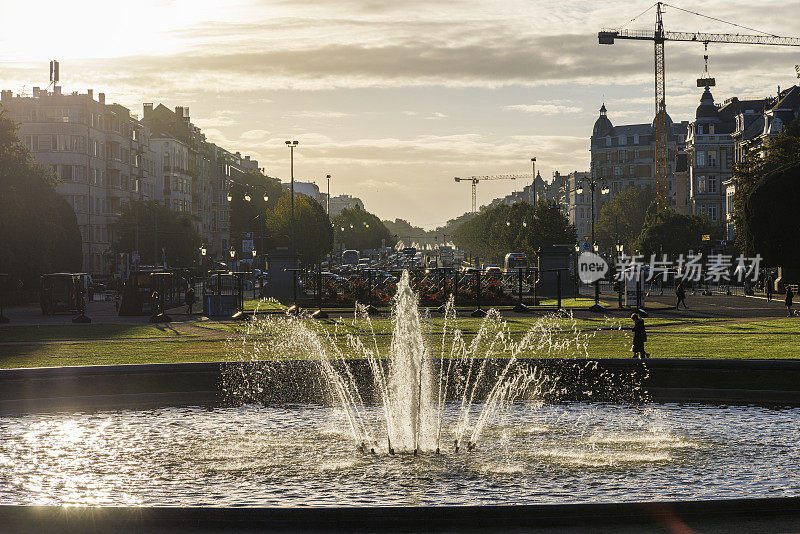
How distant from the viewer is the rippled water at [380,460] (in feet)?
35.0

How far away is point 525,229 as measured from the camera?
347ft

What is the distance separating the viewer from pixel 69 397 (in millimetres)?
16609

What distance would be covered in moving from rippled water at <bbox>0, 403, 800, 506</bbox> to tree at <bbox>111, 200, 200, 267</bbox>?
8208 cm

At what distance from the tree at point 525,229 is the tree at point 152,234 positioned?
35.8m

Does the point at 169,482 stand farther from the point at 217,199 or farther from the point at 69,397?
the point at 217,199

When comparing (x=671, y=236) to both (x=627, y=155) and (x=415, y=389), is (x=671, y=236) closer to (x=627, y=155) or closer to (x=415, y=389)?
(x=415, y=389)

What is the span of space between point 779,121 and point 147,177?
73.6m

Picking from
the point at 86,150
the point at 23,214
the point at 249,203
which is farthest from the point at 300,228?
the point at 23,214

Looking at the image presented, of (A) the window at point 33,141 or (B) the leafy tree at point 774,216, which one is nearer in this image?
(B) the leafy tree at point 774,216

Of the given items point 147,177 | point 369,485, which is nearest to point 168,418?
point 369,485

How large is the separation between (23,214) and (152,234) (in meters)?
40.0

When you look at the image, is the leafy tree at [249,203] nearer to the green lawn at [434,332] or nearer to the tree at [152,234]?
the tree at [152,234]

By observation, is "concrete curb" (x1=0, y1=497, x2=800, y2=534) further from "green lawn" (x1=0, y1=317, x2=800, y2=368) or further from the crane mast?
the crane mast

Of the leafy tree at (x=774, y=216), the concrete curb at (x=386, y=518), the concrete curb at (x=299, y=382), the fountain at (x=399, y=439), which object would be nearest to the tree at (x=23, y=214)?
the leafy tree at (x=774, y=216)
